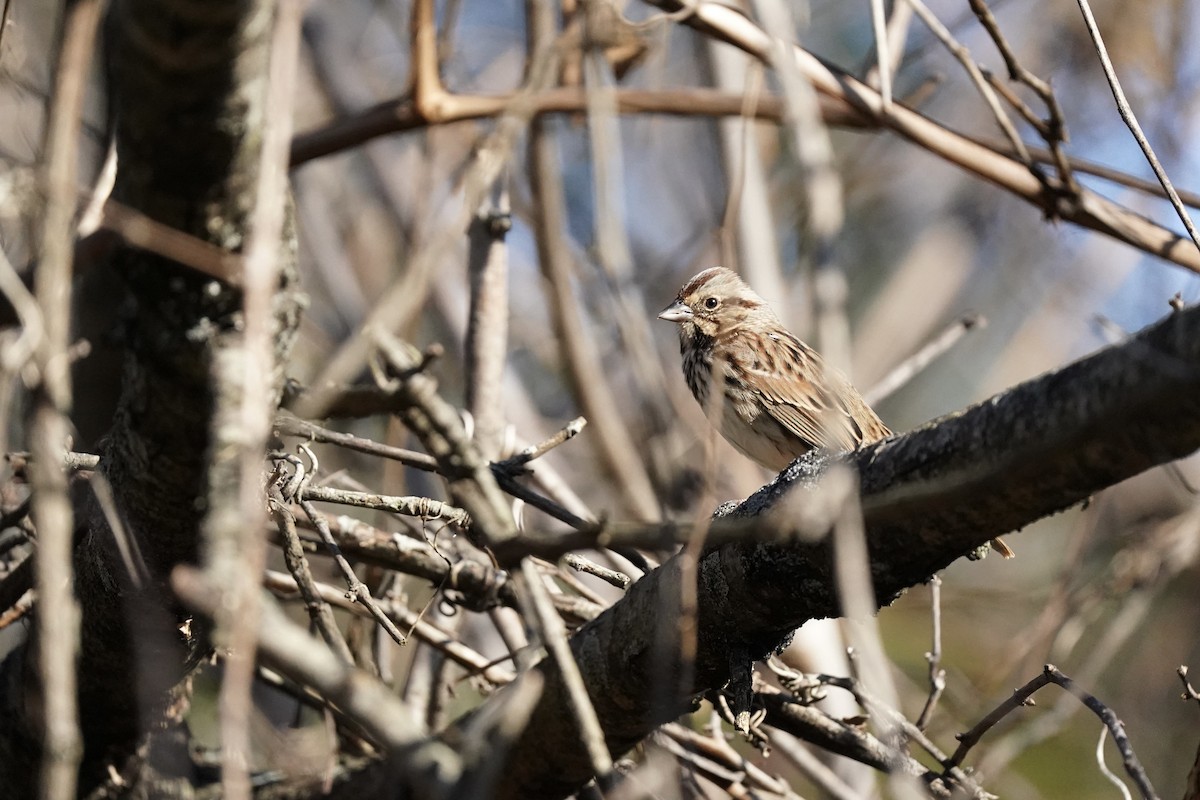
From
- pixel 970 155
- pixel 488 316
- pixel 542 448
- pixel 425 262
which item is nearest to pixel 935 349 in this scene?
pixel 970 155

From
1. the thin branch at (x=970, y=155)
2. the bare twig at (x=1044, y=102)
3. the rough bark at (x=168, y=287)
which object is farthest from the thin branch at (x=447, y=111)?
the rough bark at (x=168, y=287)

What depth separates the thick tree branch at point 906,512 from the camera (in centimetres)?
149

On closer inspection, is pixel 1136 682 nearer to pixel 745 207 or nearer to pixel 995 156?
pixel 745 207

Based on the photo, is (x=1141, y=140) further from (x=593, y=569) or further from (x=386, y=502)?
(x=386, y=502)

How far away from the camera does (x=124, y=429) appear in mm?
2135

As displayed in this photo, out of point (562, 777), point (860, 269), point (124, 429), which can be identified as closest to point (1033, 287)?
point (860, 269)

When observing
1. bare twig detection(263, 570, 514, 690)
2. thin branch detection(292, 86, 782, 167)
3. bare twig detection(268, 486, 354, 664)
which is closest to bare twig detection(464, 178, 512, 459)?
thin branch detection(292, 86, 782, 167)

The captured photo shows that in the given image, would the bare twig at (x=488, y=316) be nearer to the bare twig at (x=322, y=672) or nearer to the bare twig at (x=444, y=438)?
the bare twig at (x=444, y=438)

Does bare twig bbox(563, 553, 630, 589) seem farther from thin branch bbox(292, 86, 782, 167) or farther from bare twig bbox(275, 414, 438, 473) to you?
thin branch bbox(292, 86, 782, 167)

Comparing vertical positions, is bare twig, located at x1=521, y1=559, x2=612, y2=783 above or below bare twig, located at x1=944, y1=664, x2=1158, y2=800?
above

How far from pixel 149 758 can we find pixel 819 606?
196 centimetres

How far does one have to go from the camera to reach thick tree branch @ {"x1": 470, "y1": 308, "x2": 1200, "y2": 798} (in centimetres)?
149

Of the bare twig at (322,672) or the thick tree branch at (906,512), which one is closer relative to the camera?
the bare twig at (322,672)

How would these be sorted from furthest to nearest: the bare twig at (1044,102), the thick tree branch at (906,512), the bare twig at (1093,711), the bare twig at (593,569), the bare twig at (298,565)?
the bare twig at (1044,102) < the bare twig at (593,569) < the bare twig at (298,565) < the bare twig at (1093,711) < the thick tree branch at (906,512)
